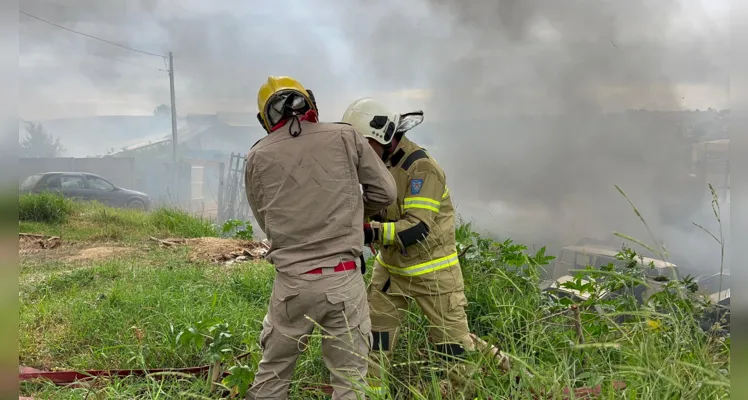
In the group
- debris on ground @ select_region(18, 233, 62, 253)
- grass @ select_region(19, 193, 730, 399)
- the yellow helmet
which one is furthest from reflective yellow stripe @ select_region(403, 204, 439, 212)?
debris on ground @ select_region(18, 233, 62, 253)

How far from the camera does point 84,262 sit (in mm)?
7047

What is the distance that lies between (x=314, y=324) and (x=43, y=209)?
10528 mm

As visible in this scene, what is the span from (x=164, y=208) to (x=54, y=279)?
485 centimetres

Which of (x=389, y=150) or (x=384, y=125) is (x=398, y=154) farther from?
(x=384, y=125)

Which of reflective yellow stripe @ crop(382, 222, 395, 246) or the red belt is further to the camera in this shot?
reflective yellow stripe @ crop(382, 222, 395, 246)

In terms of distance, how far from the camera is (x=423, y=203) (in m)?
2.74

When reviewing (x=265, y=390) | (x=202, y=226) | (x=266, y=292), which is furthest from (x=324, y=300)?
(x=202, y=226)

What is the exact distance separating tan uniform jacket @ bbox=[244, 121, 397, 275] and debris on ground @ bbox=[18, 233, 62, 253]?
7.89 m

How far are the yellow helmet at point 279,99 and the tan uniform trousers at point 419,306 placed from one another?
119cm

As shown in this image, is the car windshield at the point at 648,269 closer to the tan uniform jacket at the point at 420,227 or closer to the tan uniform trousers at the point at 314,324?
the tan uniform jacket at the point at 420,227

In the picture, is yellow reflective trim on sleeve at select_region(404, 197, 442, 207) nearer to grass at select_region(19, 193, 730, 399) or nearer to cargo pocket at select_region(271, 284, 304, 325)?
grass at select_region(19, 193, 730, 399)

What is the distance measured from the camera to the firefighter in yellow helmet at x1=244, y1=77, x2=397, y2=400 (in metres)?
2.33

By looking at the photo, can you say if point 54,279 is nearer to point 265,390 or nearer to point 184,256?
point 184,256

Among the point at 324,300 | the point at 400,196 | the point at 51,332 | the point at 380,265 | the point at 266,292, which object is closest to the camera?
the point at 324,300
